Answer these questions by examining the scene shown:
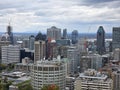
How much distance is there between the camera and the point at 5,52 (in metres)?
41.5

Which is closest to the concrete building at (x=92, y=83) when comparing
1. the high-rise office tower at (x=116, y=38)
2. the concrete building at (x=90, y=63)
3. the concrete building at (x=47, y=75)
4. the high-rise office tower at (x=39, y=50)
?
the concrete building at (x=47, y=75)

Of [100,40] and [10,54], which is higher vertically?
[100,40]

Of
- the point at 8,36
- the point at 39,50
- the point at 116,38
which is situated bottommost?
the point at 39,50

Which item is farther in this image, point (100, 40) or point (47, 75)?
point (100, 40)

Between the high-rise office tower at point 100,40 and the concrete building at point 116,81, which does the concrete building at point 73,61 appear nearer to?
the concrete building at point 116,81

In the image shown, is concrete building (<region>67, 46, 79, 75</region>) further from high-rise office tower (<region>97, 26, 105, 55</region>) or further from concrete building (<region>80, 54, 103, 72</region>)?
high-rise office tower (<region>97, 26, 105, 55</region>)

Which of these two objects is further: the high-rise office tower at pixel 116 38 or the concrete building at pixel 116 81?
the high-rise office tower at pixel 116 38

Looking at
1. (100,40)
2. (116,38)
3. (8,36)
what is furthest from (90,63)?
(8,36)

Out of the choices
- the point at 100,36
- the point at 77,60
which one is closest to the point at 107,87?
the point at 77,60

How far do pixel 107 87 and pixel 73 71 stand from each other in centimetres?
1402

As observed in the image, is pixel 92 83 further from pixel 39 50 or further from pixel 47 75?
pixel 39 50

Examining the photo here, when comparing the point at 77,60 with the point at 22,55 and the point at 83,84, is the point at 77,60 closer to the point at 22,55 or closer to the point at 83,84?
the point at 22,55

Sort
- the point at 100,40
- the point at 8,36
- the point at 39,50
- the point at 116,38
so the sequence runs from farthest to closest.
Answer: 1. the point at 8,36
2. the point at 100,40
3. the point at 116,38
4. the point at 39,50

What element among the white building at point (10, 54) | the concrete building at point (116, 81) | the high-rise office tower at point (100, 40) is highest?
the high-rise office tower at point (100, 40)
